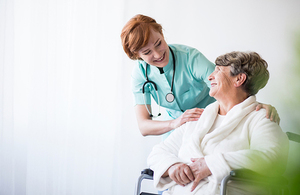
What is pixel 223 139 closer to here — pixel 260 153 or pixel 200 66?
pixel 260 153

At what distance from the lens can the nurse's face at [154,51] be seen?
1.58 metres

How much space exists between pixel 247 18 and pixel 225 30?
0.17m

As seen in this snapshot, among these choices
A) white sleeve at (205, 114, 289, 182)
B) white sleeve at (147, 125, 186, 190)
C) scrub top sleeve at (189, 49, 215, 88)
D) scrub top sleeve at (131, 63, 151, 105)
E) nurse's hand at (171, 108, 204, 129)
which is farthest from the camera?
scrub top sleeve at (131, 63, 151, 105)

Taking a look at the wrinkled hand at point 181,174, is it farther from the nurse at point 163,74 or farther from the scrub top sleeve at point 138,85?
the scrub top sleeve at point 138,85

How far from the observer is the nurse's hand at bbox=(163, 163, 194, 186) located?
1.28m

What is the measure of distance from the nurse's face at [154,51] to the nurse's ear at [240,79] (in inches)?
16.6

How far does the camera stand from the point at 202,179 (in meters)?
1.29

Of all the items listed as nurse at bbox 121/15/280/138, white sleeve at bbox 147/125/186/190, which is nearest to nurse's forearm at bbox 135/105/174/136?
nurse at bbox 121/15/280/138

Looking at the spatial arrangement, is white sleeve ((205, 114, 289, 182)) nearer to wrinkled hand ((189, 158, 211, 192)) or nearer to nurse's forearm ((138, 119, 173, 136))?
wrinkled hand ((189, 158, 211, 192))

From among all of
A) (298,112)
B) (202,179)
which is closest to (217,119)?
(202,179)

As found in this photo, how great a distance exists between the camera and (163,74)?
175 cm

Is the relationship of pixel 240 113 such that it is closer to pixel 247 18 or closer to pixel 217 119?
pixel 217 119

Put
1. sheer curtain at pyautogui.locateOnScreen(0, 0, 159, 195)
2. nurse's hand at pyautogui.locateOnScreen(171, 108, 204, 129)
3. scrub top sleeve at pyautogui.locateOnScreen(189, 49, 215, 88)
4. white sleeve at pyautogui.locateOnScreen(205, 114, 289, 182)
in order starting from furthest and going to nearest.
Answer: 1. sheer curtain at pyautogui.locateOnScreen(0, 0, 159, 195)
2. scrub top sleeve at pyautogui.locateOnScreen(189, 49, 215, 88)
3. nurse's hand at pyautogui.locateOnScreen(171, 108, 204, 129)
4. white sleeve at pyautogui.locateOnScreen(205, 114, 289, 182)

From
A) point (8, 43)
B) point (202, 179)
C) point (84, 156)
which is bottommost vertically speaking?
point (84, 156)
